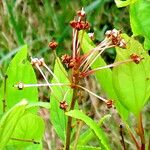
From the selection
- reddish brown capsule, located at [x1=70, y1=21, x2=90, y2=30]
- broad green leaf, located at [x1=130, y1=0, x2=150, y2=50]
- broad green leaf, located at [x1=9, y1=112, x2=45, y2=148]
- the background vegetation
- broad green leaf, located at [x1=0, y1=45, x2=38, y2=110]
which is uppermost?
the background vegetation

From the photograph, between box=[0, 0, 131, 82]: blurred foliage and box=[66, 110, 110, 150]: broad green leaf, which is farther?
box=[0, 0, 131, 82]: blurred foliage

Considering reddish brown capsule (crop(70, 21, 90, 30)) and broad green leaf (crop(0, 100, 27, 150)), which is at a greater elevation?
reddish brown capsule (crop(70, 21, 90, 30))

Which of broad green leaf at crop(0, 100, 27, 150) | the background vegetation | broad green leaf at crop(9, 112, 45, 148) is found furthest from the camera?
the background vegetation

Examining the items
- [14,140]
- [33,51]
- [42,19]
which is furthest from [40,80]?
[14,140]

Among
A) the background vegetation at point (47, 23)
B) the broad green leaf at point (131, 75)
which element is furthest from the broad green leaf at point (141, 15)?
the background vegetation at point (47, 23)

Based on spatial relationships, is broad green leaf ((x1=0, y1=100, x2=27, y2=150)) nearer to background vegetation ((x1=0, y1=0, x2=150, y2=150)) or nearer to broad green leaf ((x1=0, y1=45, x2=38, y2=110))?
broad green leaf ((x1=0, y1=45, x2=38, y2=110))

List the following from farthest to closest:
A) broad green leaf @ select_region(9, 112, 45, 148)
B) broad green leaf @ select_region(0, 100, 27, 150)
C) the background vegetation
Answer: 1. the background vegetation
2. broad green leaf @ select_region(9, 112, 45, 148)
3. broad green leaf @ select_region(0, 100, 27, 150)

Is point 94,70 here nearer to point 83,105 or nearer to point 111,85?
point 111,85

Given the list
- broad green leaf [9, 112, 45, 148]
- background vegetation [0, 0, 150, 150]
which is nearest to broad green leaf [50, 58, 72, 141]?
broad green leaf [9, 112, 45, 148]
